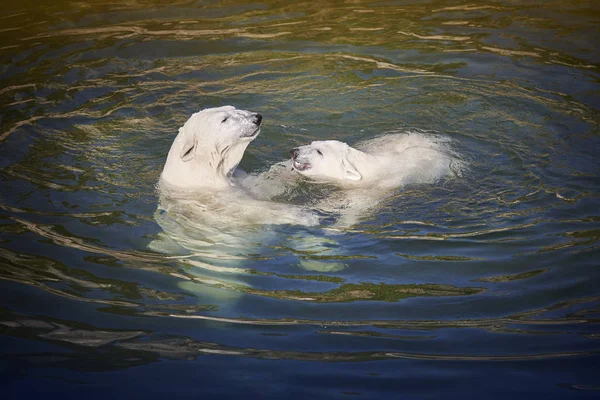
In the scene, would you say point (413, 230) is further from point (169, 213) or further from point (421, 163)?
point (169, 213)

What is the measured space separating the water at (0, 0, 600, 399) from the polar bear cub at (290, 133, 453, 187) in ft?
0.79

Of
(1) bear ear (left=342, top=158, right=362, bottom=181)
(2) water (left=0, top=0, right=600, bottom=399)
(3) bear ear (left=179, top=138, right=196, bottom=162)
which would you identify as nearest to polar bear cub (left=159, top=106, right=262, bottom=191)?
(3) bear ear (left=179, top=138, right=196, bottom=162)

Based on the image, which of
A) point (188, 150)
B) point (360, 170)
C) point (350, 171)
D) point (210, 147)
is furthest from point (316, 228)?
point (188, 150)

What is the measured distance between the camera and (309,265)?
5.98 m

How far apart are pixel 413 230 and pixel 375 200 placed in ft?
2.28

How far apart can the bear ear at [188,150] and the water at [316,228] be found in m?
0.67

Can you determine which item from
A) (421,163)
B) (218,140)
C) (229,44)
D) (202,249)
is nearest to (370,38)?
(229,44)

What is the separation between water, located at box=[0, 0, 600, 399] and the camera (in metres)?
4.55

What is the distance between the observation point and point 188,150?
6.87m

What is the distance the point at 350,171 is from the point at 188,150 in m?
1.65

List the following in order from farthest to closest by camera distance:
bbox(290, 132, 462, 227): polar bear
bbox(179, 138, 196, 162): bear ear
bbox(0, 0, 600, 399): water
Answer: bbox(290, 132, 462, 227): polar bear
bbox(179, 138, 196, 162): bear ear
bbox(0, 0, 600, 399): water

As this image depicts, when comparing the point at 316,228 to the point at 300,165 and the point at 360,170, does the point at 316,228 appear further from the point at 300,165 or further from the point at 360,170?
the point at 360,170

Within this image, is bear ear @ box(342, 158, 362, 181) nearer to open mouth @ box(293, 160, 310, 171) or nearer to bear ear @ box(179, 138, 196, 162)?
open mouth @ box(293, 160, 310, 171)

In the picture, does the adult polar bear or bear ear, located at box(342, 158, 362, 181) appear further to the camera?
bear ear, located at box(342, 158, 362, 181)
